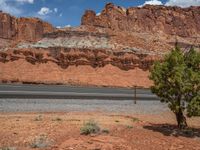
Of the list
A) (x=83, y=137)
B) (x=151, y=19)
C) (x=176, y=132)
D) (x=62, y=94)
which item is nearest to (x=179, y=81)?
(x=176, y=132)

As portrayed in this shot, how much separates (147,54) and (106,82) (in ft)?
44.2

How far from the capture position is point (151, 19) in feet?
462

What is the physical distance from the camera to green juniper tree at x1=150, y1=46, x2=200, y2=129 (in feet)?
53.5

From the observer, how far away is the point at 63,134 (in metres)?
14.2

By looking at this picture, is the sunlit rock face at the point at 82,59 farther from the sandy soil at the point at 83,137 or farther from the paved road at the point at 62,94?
A: the sandy soil at the point at 83,137

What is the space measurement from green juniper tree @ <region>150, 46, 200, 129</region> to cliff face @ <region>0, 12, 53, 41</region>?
162323mm

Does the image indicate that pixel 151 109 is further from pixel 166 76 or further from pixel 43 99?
pixel 166 76

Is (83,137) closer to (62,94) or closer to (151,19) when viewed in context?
(62,94)

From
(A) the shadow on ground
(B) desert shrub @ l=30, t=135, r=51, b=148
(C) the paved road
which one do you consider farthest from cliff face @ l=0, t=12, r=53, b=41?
(B) desert shrub @ l=30, t=135, r=51, b=148

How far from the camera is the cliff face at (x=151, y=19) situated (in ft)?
435

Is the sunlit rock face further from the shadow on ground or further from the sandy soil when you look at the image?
the sandy soil

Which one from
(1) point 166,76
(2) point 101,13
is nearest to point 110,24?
(2) point 101,13

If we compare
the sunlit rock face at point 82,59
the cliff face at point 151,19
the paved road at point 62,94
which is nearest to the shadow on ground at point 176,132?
the paved road at point 62,94

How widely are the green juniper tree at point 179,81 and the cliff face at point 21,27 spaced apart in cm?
16232
